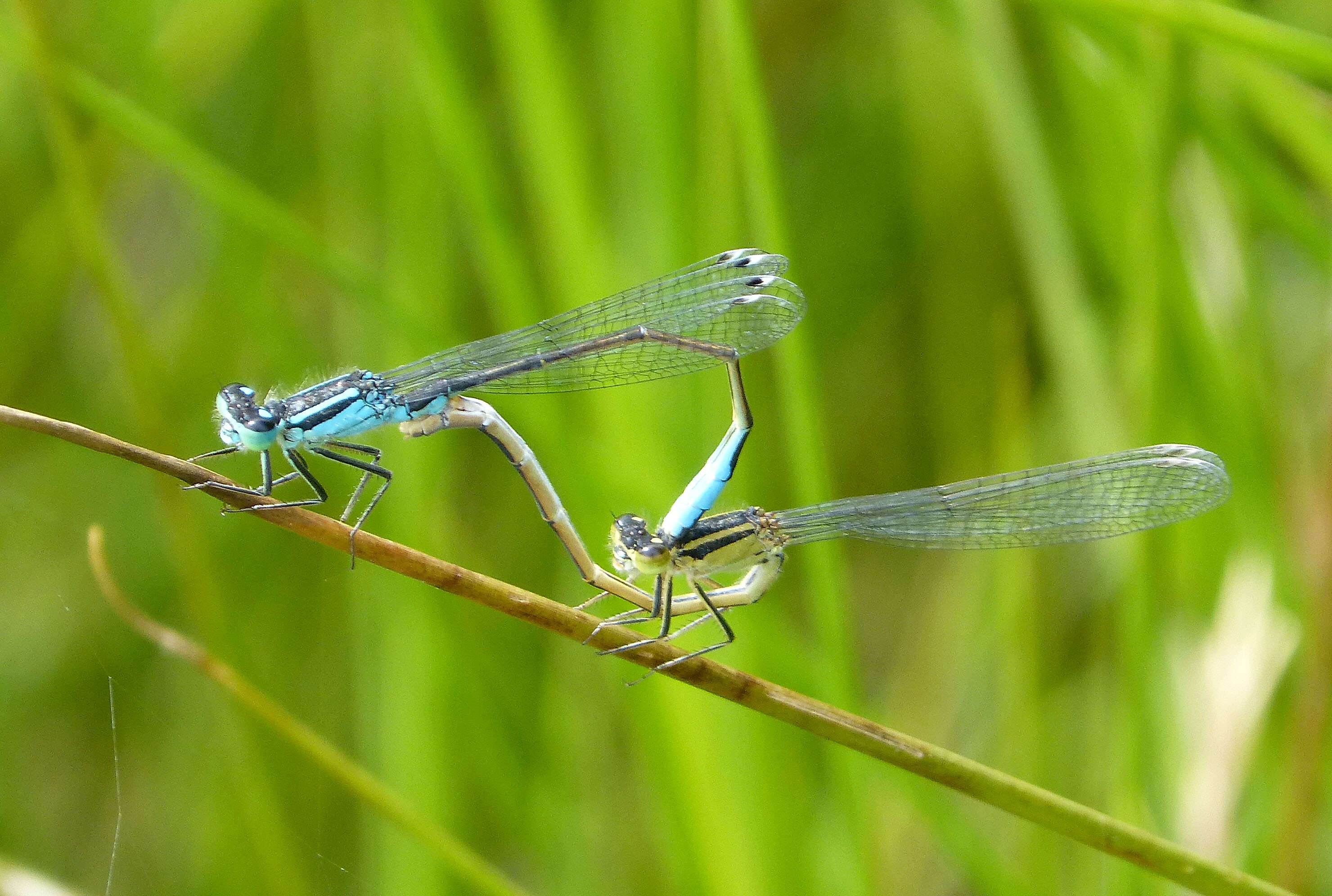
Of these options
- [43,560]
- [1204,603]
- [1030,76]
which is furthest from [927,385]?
[43,560]

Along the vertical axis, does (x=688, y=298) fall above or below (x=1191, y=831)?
above

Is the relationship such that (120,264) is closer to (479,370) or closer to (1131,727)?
(479,370)

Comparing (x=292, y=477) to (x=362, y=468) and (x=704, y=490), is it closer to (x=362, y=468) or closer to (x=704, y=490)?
(x=362, y=468)

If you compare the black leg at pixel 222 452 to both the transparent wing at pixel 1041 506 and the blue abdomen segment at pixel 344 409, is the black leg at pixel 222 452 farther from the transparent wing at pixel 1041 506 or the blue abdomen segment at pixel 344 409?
the transparent wing at pixel 1041 506

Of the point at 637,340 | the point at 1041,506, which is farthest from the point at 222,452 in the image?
the point at 1041,506

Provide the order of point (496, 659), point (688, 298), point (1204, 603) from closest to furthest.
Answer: point (688, 298), point (1204, 603), point (496, 659)

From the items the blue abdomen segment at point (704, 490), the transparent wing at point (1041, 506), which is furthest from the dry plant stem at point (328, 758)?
the transparent wing at point (1041, 506)

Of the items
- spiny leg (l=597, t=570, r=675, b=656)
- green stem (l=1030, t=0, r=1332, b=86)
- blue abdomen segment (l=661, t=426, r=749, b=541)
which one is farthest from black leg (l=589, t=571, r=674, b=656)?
green stem (l=1030, t=0, r=1332, b=86)
